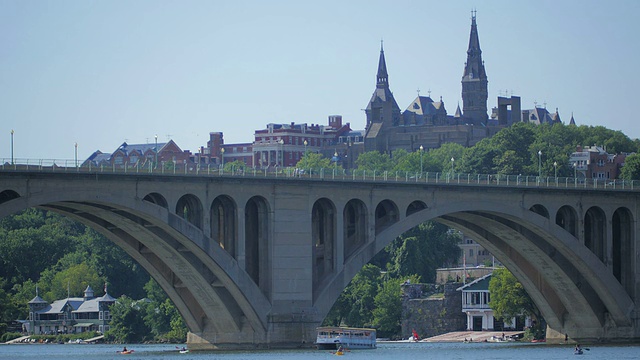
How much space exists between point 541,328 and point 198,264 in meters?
56.0

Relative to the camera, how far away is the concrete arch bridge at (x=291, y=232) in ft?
406

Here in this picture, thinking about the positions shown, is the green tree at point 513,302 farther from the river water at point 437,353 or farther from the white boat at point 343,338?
the white boat at point 343,338

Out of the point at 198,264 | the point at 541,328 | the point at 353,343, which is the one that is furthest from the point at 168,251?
the point at 541,328

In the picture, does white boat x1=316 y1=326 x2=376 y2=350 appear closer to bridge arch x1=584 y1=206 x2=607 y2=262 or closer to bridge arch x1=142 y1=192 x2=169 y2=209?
bridge arch x1=142 y1=192 x2=169 y2=209

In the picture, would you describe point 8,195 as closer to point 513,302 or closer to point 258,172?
point 258,172

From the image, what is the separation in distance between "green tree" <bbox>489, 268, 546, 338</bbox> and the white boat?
22.2 meters

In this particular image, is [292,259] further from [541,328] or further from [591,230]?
[541,328]

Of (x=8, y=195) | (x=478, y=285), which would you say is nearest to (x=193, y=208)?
(x=8, y=195)

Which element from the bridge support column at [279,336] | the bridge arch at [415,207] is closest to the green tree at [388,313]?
the bridge arch at [415,207]

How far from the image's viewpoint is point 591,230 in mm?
155875

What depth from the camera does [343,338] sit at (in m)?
146

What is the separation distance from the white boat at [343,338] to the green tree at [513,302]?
875 inches

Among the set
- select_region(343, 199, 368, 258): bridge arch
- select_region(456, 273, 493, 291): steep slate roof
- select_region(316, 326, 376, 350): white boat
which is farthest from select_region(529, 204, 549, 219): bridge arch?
select_region(456, 273, 493, 291): steep slate roof

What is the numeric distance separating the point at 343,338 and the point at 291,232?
1793 cm
